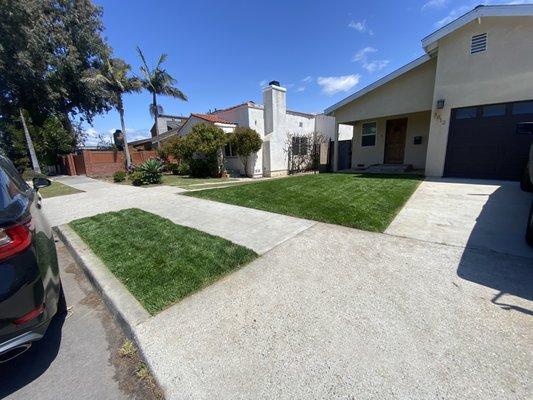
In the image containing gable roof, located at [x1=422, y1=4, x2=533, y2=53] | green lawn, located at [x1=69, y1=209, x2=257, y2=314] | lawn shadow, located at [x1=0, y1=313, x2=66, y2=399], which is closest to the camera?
lawn shadow, located at [x1=0, y1=313, x2=66, y2=399]

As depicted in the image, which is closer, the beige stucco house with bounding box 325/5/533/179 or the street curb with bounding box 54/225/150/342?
the street curb with bounding box 54/225/150/342

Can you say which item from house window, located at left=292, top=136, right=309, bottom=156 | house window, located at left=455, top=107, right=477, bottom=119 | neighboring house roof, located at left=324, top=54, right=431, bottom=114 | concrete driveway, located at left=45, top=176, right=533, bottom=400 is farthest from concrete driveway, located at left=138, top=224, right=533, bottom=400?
house window, located at left=292, top=136, right=309, bottom=156

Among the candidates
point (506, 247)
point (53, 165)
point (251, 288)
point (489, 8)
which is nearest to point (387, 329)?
point (251, 288)

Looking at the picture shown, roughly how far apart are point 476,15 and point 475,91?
90.9 inches

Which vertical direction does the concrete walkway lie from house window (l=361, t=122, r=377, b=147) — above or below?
below

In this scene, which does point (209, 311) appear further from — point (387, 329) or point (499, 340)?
point (499, 340)

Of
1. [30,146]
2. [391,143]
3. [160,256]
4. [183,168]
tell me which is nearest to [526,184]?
[391,143]

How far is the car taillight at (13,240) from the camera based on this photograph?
1.75 m

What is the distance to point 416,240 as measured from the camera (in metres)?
4.07

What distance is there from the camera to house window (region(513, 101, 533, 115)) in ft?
26.0

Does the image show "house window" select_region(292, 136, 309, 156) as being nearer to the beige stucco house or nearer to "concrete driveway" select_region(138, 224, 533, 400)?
the beige stucco house

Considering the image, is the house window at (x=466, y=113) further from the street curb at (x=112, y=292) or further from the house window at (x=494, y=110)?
the street curb at (x=112, y=292)

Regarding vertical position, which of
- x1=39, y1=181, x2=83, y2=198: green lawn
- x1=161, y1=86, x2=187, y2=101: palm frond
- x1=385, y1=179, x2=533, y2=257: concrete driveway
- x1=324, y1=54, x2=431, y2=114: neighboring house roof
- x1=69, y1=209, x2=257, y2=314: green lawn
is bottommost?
x1=39, y1=181, x2=83, y2=198: green lawn

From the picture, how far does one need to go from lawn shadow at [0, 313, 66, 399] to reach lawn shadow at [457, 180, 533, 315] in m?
4.28
